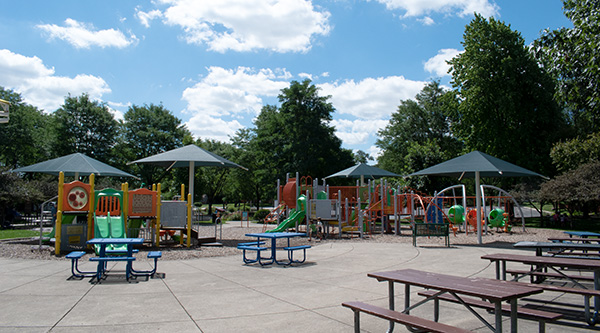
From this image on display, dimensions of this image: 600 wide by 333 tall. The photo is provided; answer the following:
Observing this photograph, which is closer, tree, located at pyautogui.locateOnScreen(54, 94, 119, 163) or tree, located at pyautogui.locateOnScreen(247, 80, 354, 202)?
tree, located at pyautogui.locateOnScreen(54, 94, 119, 163)

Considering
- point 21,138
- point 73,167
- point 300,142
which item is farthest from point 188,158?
point 21,138

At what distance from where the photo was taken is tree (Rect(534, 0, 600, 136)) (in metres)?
13.6

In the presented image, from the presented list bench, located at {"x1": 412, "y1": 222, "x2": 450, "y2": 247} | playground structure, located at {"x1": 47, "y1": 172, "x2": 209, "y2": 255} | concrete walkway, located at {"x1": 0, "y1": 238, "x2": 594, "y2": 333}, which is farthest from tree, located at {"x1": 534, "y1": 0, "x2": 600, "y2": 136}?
playground structure, located at {"x1": 47, "y1": 172, "x2": 209, "y2": 255}

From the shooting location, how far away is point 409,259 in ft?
34.9

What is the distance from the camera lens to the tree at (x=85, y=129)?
35.2m

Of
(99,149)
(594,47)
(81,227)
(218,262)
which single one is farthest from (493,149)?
(99,149)

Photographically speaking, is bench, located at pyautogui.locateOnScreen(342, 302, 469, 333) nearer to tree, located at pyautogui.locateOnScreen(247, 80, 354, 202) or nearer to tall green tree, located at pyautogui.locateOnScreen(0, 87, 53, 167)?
tree, located at pyautogui.locateOnScreen(247, 80, 354, 202)

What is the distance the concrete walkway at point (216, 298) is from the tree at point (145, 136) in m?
28.3

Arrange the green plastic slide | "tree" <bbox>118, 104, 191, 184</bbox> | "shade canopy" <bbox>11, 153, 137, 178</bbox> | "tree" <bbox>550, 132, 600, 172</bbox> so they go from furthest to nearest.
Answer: "tree" <bbox>118, 104, 191, 184</bbox> → "tree" <bbox>550, 132, 600, 172</bbox> → the green plastic slide → "shade canopy" <bbox>11, 153, 137, 178</bbox>

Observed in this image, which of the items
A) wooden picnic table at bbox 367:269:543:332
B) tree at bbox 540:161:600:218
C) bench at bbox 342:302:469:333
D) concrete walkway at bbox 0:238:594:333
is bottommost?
concrete walkway at bbox 0:238:594:333

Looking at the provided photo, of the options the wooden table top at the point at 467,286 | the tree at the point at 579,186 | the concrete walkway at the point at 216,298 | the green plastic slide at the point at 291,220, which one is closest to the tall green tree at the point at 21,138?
the green plastic slide at the point at 291,220

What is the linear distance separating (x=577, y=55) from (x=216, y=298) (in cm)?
1500

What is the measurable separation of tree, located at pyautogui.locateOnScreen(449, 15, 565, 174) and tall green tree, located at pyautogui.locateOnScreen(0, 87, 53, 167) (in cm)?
3578

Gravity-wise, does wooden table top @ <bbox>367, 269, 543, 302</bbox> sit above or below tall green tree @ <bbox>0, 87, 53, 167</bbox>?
below
